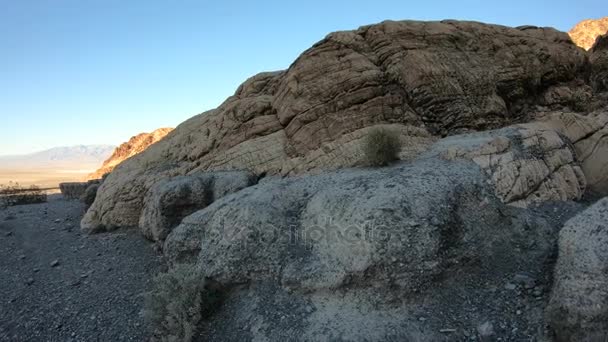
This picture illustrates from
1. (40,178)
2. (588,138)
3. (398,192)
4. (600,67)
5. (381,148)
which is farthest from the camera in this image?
(40,178)

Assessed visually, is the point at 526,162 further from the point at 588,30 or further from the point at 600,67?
the point at 588,30

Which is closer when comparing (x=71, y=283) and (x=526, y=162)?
(x=526, y=162)

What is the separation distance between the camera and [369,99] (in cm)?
1127

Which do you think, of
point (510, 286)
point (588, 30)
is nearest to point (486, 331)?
point (510, 286)

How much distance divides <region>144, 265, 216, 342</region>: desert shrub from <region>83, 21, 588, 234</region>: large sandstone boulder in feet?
14.2

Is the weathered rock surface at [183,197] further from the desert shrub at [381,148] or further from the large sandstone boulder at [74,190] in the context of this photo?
the large sandstone boulder at [74,190]

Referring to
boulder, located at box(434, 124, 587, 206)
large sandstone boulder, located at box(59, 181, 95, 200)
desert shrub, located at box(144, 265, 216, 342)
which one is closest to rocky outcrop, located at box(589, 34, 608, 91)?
boulder, located at box(434, 124, 587, 206)

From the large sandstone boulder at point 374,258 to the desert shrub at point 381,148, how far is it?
0.76 meters

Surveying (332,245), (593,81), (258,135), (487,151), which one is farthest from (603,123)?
(258,135)

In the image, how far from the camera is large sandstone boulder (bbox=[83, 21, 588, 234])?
36.1ft

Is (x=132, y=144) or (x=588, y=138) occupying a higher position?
(x=132, y=144)

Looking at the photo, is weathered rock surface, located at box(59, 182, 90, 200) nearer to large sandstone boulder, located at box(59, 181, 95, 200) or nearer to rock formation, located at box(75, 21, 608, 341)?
large sandstone boulder, located at box(59, 181, 95, 200)

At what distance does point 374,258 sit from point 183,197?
6118 millimetres

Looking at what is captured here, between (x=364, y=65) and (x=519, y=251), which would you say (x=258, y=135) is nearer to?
(x=364, y=65)
